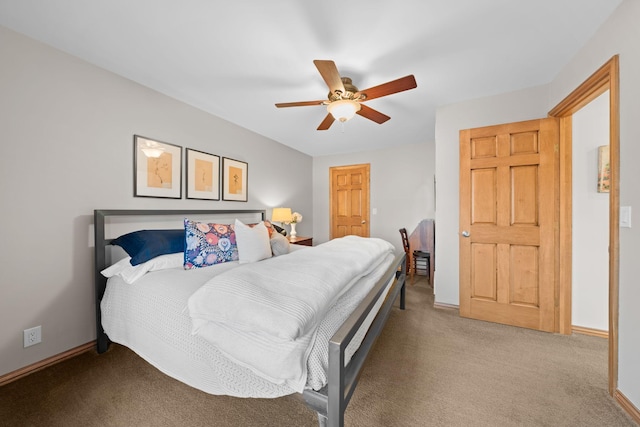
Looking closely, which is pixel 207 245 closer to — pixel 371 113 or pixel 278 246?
pixel 278 246

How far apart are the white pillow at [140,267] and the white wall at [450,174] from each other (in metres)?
2.83

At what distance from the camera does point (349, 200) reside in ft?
16.6

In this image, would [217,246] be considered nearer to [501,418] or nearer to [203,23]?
[203,23]

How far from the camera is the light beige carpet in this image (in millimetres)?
1375

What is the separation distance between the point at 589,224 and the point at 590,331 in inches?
40.1

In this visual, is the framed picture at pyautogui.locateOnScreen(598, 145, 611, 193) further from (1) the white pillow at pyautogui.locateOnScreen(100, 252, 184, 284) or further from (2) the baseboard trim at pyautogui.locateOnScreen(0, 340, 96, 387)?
(2) the baseboard trim at pyautogui.locateOnScreen(0, 340, 96, 387)

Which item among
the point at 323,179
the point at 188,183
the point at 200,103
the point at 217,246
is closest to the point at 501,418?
the point at 217,246

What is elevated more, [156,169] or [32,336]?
[156,169]

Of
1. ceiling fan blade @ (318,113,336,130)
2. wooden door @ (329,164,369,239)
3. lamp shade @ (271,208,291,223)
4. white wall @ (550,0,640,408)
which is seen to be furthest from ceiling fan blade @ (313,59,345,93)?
wooden door @ (329,164,369,239)

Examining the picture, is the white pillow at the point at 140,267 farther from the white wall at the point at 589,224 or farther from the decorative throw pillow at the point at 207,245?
the white wall at the point at 589,224

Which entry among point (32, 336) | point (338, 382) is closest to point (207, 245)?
point (32, 336)

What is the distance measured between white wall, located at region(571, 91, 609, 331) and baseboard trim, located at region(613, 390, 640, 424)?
1.06 m

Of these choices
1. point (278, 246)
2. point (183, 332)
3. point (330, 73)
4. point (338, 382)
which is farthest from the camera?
point (278, 246)

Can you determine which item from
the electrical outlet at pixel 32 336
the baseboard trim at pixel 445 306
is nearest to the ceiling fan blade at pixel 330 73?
the baseboard trim at pixel 445 306
